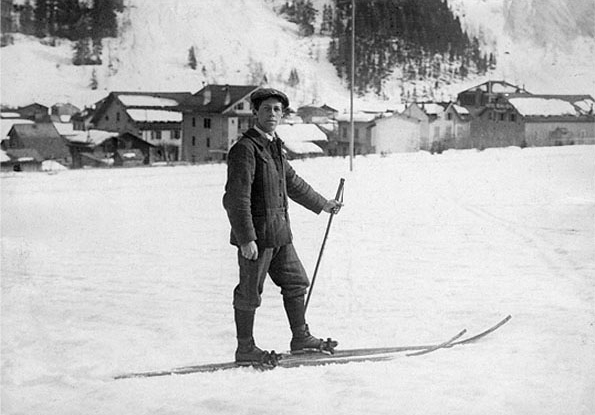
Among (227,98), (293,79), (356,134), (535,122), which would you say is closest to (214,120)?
(227,98)

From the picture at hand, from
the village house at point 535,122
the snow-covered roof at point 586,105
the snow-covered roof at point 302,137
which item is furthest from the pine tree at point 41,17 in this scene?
the snow-covered roof at point 586,105

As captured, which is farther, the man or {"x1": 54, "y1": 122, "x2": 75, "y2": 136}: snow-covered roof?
{"x1": 54, "y1": 122, "x2": 75, "y2": 136}: snow-covered roof

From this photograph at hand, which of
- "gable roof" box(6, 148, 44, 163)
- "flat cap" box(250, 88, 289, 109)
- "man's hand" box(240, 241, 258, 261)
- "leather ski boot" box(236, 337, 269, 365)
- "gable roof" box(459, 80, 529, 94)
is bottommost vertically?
"leather ski boot" box(236, 337, 269, 365)

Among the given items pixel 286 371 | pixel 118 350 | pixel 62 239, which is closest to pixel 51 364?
pixel 118 350

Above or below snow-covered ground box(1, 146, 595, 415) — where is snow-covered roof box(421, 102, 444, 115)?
above

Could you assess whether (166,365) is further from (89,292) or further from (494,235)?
(494,235)

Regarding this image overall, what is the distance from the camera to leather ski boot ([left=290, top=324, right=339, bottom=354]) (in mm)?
2363

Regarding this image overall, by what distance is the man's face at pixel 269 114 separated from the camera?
87.5 inches

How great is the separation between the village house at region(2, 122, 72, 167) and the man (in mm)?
1372

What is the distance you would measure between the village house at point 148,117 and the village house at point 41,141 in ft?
0.74

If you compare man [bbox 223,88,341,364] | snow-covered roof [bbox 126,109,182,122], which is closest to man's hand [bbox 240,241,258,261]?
man [bbox 223,88,341,364]

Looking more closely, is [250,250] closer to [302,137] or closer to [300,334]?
[300,334]

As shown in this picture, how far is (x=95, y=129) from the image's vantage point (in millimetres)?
3189

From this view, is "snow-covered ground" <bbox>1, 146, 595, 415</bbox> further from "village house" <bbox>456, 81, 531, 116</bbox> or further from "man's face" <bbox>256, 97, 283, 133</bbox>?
"man's face" <bbox>256, 97, 283, 133</bbox>
